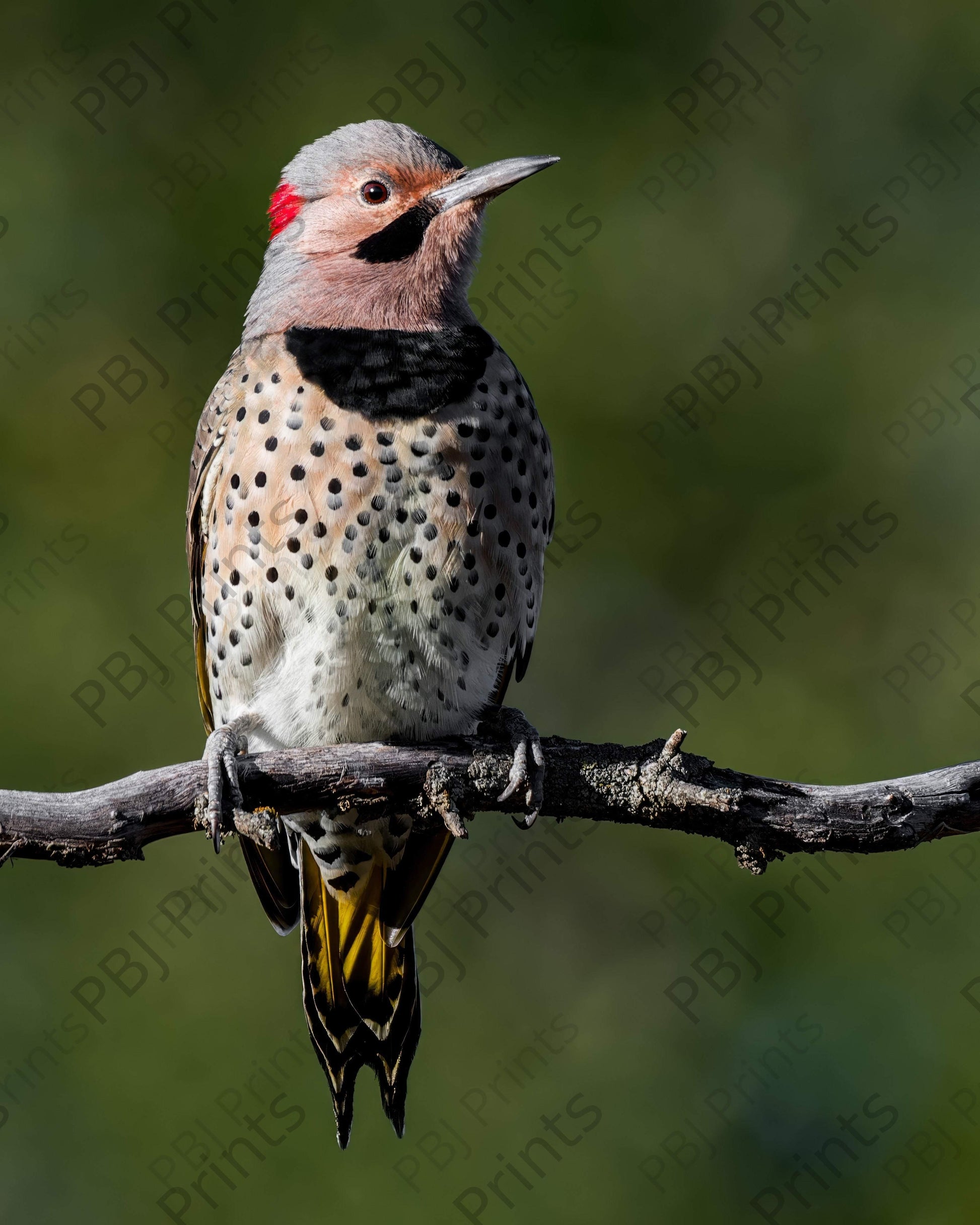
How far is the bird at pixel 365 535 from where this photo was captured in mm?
3143

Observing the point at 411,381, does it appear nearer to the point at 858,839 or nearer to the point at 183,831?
the point at 183,831

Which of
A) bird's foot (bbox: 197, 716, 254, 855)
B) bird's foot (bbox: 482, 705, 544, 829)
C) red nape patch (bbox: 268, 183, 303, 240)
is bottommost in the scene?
bird's foot (bbox: 482, 705, 544, 829)

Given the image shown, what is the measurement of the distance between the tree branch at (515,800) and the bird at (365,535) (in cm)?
7

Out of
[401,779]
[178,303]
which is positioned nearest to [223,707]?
[401,779]

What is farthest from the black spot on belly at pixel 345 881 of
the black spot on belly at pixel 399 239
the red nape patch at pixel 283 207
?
the red nape patch at pixel 283 207

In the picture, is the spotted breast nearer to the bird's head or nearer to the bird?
the bird

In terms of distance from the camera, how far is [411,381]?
10.5 ft

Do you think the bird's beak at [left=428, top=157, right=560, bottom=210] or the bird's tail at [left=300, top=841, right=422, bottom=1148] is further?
the bird's tail at [left=300, top=841, right=422, bottom=1148]

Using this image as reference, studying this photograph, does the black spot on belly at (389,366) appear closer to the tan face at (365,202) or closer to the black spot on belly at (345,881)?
the tan face at (365,202)

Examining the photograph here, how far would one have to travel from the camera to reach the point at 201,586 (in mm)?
3609

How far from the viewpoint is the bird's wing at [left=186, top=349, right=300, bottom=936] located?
3.45 meters

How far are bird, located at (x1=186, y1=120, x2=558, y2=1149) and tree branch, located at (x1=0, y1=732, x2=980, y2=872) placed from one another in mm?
74

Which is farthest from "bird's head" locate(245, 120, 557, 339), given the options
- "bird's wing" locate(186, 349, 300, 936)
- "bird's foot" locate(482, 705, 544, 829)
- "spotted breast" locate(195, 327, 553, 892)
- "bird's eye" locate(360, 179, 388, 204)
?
"bird's foot" locate(482, 705, 544, 829)

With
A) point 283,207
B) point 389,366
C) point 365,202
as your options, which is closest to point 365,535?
point 389,366
